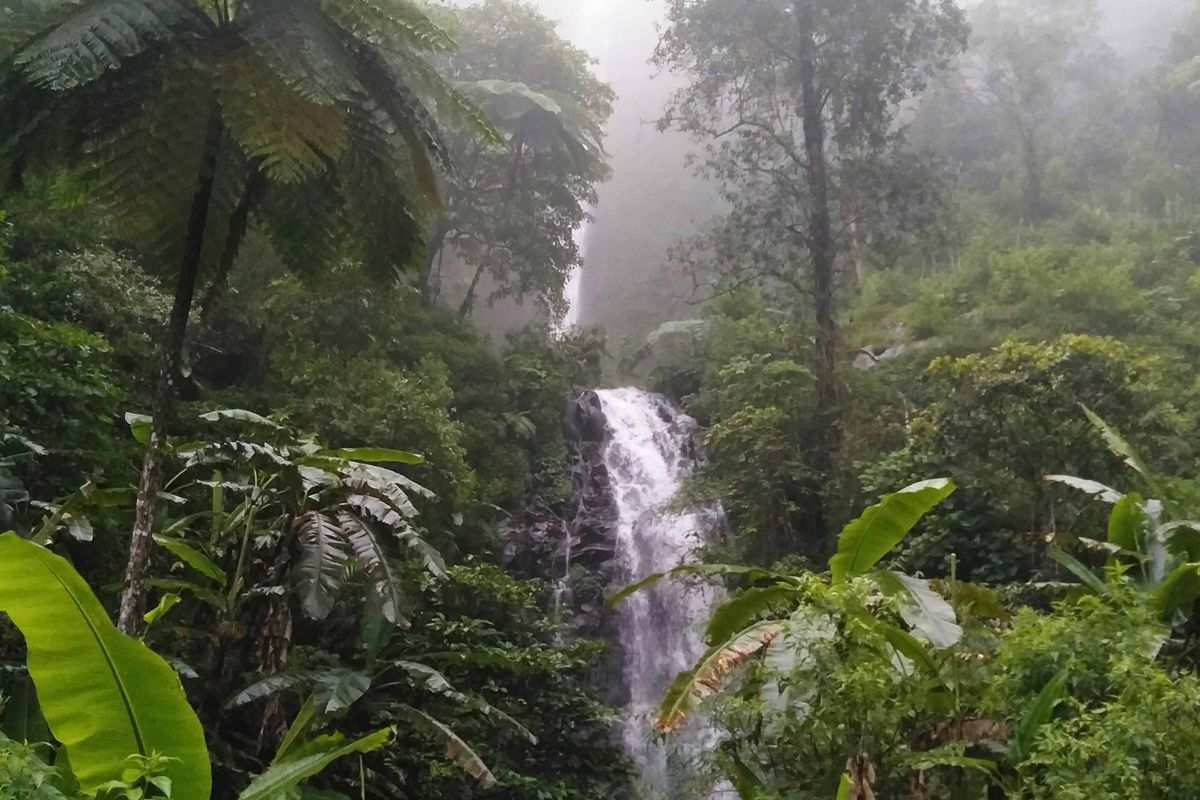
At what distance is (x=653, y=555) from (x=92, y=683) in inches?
399

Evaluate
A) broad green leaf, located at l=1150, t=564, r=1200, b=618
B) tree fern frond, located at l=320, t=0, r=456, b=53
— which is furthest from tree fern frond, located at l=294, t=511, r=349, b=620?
broad green leaf, located at l=1150, t=564, r=1200, b=618

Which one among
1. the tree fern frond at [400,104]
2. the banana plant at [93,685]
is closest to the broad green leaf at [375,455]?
the tree fern frond at [400,104]

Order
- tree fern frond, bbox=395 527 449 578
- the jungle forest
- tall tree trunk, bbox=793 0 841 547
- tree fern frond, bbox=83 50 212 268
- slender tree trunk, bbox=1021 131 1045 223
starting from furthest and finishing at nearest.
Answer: slender tree trunk, bbox=1021 131 1045 223
tall tree trunk, bbox=793 0 841 547
tree fern frond, bbox=395 527 449 578
tree fern frond, bbox=83 50 212 268
the jungle forest

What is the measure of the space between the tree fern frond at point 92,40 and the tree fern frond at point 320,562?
2.61m

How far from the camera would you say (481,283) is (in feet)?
80.9

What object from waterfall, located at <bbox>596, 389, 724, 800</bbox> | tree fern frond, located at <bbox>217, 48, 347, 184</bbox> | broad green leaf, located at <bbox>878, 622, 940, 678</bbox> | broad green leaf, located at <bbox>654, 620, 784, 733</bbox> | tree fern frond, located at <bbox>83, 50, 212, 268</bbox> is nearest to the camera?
tree fern frond, located at <bbox>217, 48, 347, 184</bbox>

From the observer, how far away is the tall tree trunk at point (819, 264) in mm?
10789

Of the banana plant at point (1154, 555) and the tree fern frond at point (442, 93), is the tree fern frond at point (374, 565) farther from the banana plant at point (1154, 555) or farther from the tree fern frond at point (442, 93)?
the banana plant at point (1154, 555)

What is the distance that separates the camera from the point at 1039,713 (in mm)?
3523

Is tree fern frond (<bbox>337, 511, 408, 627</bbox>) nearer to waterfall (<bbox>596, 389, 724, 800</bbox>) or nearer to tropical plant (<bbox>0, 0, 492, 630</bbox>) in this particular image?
tropical plant (<bbox>0, 0, 492, 630</bbox>)

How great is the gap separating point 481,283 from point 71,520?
2047cm

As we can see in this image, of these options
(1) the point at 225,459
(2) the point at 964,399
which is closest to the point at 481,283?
(2) the point at 964,399

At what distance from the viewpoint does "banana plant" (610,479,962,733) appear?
12.1 feet

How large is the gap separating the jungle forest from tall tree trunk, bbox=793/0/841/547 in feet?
0.18
